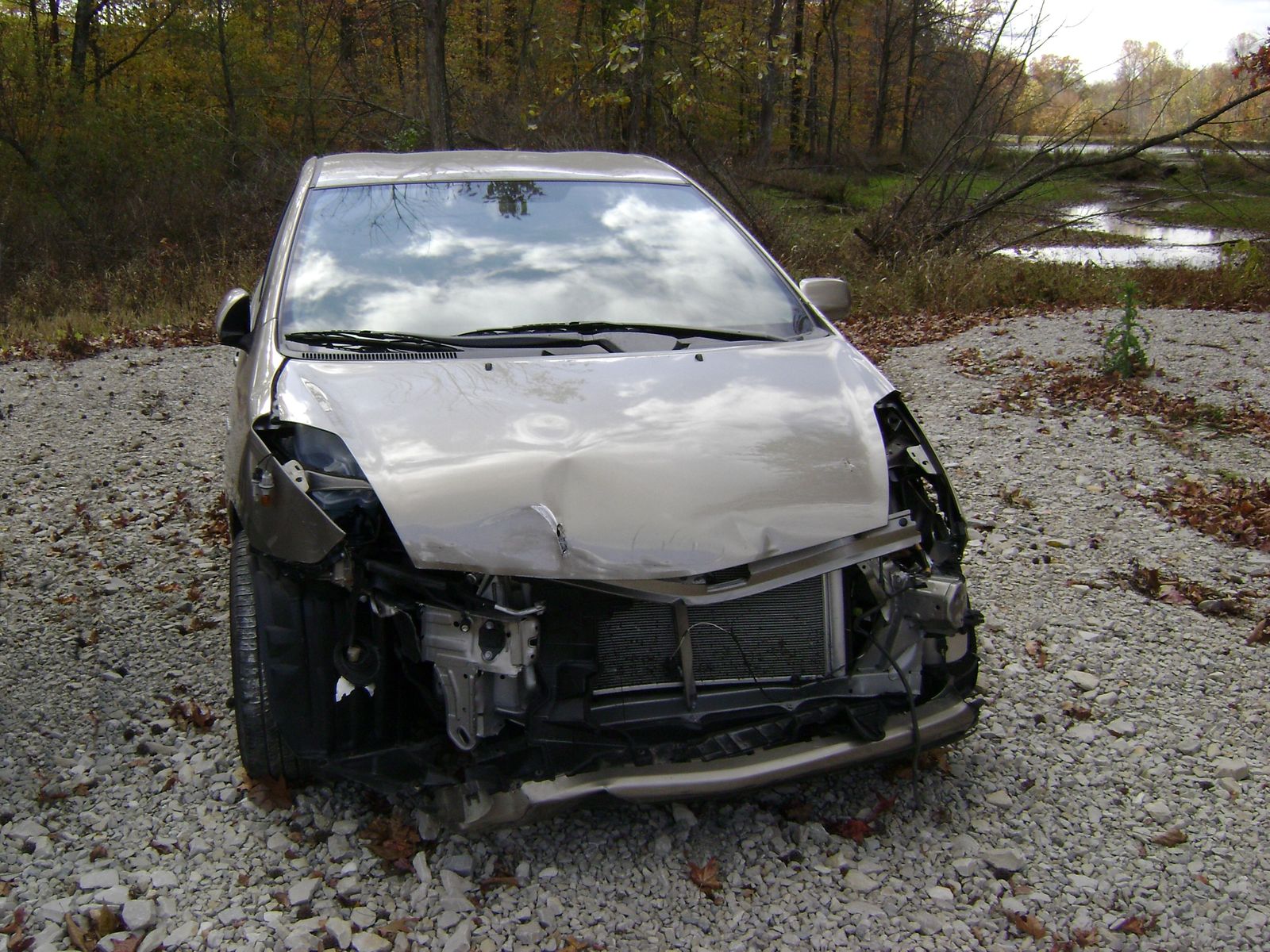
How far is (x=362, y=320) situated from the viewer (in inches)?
139

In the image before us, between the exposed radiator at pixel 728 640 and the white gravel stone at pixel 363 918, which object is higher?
the exposed radiator at pixel 728 640

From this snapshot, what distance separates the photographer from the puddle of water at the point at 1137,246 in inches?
552

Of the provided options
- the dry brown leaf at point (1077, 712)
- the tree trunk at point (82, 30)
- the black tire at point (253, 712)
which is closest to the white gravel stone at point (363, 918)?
the black tire at point (253, 712)

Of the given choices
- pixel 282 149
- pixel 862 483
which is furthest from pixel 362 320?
pixel 282 149

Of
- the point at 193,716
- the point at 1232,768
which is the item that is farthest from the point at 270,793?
the point at 1232,768

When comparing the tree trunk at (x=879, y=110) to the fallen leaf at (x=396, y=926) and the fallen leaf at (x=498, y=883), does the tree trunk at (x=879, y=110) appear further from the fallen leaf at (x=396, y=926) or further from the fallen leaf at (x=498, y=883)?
the fallen leaf at (x=396, y=926)

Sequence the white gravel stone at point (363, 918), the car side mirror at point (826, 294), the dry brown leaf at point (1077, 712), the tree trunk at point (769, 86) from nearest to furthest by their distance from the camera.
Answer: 1. the white gravel stone at point (363, 918)
2. the dry brown leaf at point (1077, 712)
3. the car side mirror at point (826, 294)
4. the tree trunk at point (769, 86)

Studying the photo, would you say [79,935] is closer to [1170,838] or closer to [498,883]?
[498,883]

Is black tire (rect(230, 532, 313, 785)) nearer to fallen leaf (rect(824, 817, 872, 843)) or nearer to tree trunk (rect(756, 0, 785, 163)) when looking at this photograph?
fallen leaf (rect(824, 817, 872, 843))

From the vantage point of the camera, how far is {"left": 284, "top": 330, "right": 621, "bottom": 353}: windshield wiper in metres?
3.35

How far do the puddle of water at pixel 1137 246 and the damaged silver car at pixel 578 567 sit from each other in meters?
11.1

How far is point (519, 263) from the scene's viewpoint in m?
3.89

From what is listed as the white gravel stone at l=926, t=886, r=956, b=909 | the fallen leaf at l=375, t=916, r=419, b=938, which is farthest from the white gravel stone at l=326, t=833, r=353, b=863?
the white gravel stone at l=926, t=886, r=956, b=909

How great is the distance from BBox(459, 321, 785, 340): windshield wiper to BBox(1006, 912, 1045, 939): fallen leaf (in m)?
2.03
